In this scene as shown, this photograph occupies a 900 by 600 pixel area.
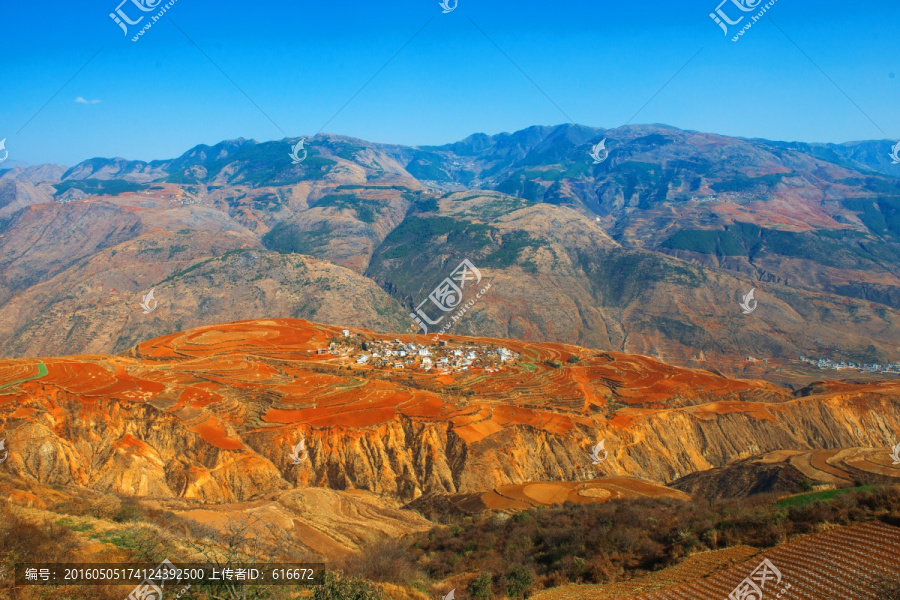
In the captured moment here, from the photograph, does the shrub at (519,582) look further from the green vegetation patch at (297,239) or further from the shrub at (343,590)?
the green vegetation patch at (297,239)

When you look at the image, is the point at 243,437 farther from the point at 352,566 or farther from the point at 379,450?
the point at 352,566

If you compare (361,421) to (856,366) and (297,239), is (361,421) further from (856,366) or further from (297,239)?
(297,239)

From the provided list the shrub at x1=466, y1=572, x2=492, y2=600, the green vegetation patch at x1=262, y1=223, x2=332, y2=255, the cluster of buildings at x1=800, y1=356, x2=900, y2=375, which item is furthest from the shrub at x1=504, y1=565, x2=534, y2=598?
the green vegetation patch at x1=262, y1=223, x2=332, y2=255

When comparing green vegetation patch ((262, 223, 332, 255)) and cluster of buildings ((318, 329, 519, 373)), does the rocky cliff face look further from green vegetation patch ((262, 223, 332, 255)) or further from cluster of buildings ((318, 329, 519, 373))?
green vegetation patch ((262, 223, 332, 255))

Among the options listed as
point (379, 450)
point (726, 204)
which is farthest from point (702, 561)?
point (726, 204)

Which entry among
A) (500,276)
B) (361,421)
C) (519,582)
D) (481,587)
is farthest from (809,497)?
(500,276)
